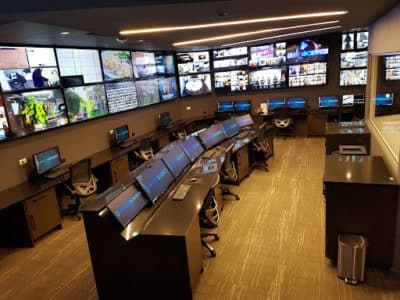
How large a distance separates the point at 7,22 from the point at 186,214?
9.09ft

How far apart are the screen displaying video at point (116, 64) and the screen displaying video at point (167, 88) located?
146cm

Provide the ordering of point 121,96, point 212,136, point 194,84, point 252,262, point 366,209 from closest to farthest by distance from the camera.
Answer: point 366,209 < point 252,262 < point 212,136 < point 121,96 < point 194,84

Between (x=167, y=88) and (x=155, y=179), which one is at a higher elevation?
(x=167, y=88)

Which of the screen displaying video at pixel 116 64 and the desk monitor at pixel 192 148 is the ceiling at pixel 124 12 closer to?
the desk monitor at pixel 192 148

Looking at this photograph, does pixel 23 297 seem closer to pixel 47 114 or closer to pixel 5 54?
pixel 47 114

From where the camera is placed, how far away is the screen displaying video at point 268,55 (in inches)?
366

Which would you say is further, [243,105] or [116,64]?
[243,105]

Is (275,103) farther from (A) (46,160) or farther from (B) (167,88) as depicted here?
(A) (46,160)

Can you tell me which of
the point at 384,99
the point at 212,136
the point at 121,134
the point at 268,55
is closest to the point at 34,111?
the point at 121,134

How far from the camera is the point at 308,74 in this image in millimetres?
9242

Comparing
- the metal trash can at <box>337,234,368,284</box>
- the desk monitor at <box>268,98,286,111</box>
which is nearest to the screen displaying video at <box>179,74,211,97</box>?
the desk monitor at <box>268,98,286,111</box>

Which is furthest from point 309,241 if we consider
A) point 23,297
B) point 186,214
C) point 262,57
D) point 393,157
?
point 262,57

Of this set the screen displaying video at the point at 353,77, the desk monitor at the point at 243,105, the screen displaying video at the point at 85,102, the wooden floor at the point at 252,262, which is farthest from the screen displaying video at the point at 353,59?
the screen displaying video at the point at 85,102

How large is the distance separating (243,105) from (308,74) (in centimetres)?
214
